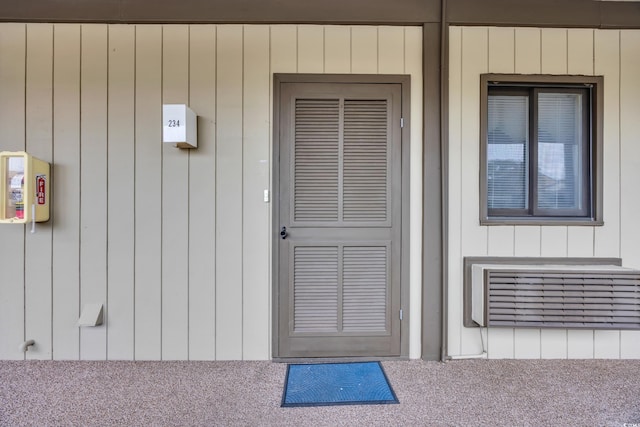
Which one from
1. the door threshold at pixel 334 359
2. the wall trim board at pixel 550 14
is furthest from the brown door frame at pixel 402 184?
the wall trim board at pixel 550 14

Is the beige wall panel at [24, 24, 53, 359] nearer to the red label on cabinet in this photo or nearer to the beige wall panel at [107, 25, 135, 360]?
the red label on cabinet

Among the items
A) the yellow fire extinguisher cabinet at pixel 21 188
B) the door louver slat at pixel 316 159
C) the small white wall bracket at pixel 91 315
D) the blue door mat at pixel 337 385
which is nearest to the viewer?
the blue door mat at pixel 337 385

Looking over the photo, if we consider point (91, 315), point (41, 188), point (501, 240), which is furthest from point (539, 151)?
point (41, 188)

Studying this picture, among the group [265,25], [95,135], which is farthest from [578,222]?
[95,135]

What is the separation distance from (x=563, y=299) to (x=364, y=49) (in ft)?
7.41

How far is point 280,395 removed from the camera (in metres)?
2.03

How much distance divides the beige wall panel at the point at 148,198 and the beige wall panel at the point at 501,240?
2.44m

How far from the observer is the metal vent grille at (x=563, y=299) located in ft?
7.52

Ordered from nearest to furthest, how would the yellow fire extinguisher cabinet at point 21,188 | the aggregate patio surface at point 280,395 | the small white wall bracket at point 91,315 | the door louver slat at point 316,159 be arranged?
the aggregate patio surface at point 280,395 → the yellow fire extinguisher cabinet at point 21,188 → the small white wall bracket at point 91,315 → the door louver slat at point 316,159

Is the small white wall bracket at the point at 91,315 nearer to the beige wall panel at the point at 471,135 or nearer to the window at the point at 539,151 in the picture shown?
the beige wall panel at the point at 471,135

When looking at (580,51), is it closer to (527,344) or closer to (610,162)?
(610,162)

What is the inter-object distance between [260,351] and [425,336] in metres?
→ 1.22

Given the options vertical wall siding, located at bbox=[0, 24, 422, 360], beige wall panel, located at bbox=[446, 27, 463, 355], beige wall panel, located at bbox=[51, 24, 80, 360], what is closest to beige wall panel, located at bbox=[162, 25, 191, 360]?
vertical wall siding, located at bbox=[0, 24, 422, 360]

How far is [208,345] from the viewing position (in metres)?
2.44
